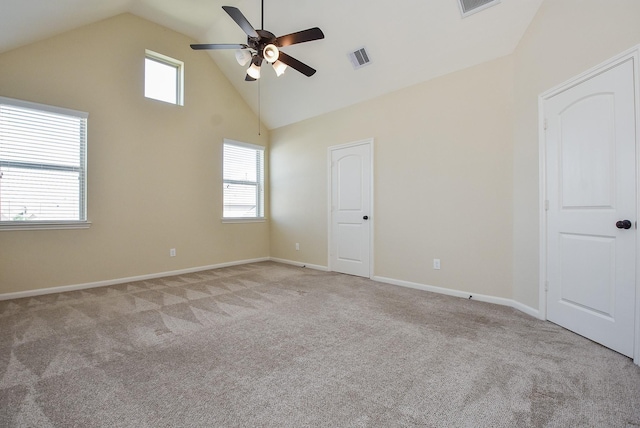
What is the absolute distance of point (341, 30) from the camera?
3717 millimetres

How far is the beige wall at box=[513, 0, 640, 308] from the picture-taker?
2.16 m

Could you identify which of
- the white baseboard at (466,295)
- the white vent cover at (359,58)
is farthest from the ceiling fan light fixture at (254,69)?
the white baseboard at (466,295)

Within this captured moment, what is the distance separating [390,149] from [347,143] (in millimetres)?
816

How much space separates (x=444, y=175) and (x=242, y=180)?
12.5 feet

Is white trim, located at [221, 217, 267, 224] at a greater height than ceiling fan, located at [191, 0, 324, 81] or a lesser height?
lesser

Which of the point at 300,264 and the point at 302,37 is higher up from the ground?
the point at 302,37

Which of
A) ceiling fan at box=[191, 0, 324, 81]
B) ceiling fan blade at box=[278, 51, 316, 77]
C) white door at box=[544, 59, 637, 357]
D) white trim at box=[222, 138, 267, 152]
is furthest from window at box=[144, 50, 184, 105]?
white door at box=[544, 59, 637, 357]

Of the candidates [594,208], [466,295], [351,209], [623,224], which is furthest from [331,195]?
[623,224]

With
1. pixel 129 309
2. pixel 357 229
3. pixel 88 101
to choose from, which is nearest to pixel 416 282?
pixel 357 229

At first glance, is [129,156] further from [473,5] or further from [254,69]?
[473,5]

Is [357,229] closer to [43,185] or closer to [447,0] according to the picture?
[447,0]

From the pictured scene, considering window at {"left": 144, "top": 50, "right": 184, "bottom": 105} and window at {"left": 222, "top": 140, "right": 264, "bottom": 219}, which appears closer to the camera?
window at {"left": 144, "top": 50, "right": 184, "bottom": 105}

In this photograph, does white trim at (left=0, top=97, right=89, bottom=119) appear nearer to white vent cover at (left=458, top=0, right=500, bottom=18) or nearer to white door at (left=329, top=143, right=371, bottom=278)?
white door at (left=329, top=143, right=371, bottom=278)

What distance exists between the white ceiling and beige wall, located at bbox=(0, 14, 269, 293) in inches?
10.9
